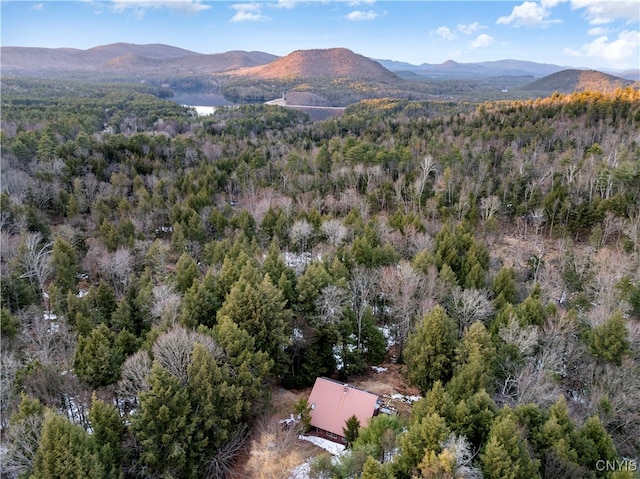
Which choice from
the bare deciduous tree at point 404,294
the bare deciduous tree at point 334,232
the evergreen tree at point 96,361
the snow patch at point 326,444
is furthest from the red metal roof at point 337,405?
the bare deciduous tree at point 334,232

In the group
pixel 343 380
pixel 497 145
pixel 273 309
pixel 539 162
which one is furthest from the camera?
pixel 497 145

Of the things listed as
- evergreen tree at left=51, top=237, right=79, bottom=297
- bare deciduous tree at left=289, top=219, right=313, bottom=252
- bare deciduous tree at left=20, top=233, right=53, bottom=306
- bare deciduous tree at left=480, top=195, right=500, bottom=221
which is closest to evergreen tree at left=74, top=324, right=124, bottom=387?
evergreen tree at left=51, top=237, right=79, bottom=297

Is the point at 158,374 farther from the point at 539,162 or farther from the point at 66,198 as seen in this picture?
the point at 539,162

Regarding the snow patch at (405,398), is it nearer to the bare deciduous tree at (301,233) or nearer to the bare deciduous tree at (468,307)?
the bare deciduous tree at (468,307)

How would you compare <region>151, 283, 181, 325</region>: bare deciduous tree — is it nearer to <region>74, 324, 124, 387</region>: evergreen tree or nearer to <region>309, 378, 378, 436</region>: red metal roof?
<region>74, 324, 124, 387</region>: evergreen tree

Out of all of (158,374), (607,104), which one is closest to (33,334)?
(158,374)

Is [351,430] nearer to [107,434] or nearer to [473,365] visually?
[473,365]
